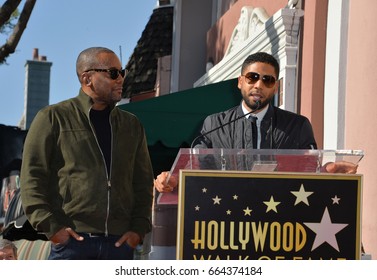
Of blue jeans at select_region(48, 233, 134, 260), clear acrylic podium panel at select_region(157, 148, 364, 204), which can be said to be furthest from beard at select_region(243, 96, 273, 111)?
blue jeans at select_region(48, 233, 134, 260)

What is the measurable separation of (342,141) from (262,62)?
3.71m

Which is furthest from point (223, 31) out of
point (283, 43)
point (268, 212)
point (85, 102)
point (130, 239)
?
point (268, 212)

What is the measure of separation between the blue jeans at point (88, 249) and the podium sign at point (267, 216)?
40cm

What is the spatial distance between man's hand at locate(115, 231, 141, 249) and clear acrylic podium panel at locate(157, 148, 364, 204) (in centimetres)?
49

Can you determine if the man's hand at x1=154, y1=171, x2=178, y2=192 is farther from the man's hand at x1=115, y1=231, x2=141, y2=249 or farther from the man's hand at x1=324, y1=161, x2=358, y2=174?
the man's hand at x1=324, y1=161, x2=358, y2=174

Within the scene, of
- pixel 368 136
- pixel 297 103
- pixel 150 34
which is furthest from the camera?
pixel 150 34

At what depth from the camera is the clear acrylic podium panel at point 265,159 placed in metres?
4.94

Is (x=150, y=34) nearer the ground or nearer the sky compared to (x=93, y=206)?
nearer the sky

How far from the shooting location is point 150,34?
2005cm

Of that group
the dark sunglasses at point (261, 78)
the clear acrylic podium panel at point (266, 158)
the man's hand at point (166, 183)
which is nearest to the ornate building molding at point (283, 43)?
the dark sunglasses at point (261, 78)

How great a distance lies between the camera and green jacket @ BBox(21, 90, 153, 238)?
5.07m
